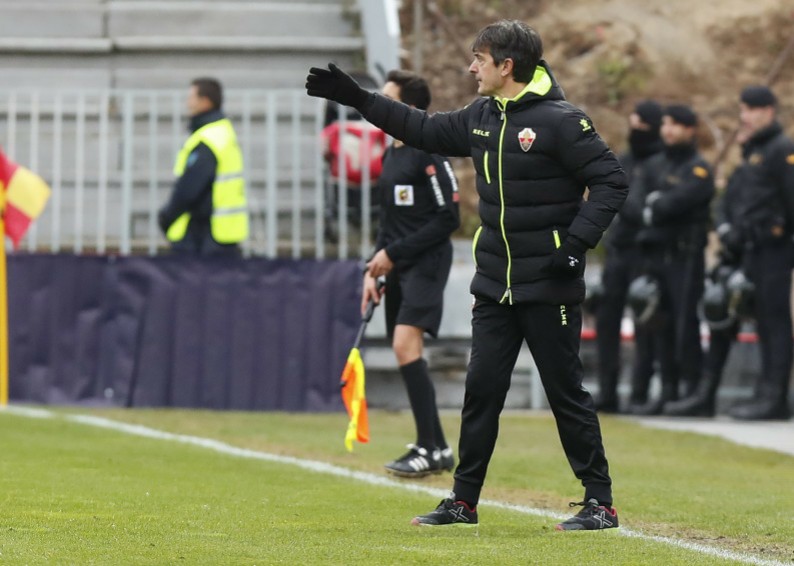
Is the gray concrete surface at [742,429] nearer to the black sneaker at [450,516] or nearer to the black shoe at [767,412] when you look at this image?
the black shoe at [767,412]

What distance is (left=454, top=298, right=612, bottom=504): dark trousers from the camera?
7238 millimetres

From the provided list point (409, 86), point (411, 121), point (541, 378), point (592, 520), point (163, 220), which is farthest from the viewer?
point (163, 220)

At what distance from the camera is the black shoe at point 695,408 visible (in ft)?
45.5

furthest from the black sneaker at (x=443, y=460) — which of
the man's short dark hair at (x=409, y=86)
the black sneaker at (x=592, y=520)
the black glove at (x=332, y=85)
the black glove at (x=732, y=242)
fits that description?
the black glove at (x=732, y=242)

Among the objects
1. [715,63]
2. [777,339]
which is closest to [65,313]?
[777,339]

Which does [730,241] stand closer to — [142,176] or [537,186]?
[142,176]

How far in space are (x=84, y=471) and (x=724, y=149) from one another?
43.4 ft

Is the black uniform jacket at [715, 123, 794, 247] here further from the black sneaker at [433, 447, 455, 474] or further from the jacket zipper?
the jacket zipper

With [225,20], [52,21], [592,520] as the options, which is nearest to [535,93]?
[592,520]

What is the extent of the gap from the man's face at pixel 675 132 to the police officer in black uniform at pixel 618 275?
14.3 inches

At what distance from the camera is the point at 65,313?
45.2ft

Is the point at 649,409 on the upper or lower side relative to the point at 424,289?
lower

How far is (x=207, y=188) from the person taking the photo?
13.7 m

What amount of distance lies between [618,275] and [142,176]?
3.90 m
